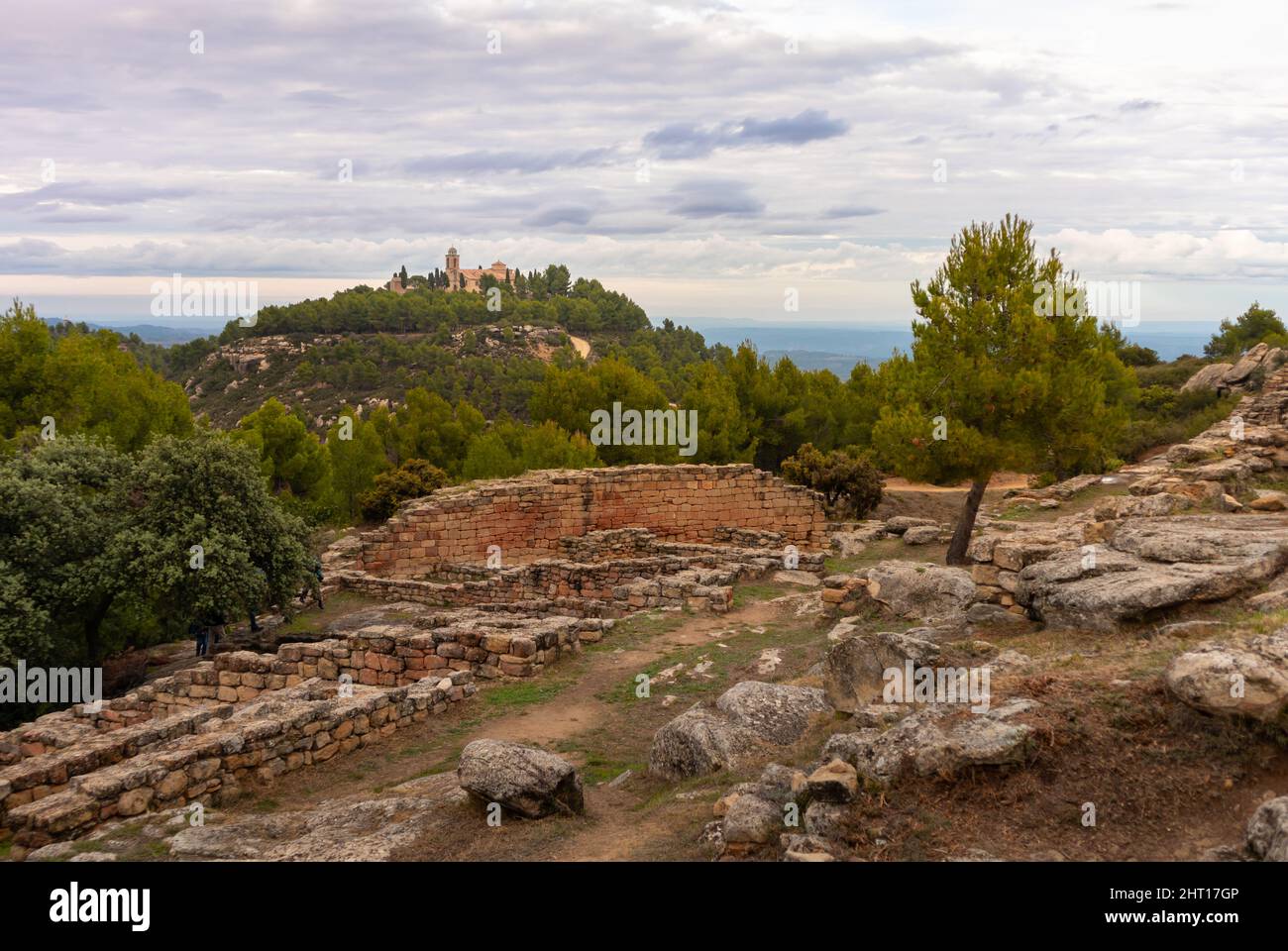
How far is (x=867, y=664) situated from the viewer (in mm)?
8617

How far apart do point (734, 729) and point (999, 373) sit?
400 inches

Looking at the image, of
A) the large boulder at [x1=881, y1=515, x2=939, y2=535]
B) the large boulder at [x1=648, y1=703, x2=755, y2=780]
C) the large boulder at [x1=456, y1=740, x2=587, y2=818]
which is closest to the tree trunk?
the large boulder at [x1=881, y1=515, x2=939, y2=535]

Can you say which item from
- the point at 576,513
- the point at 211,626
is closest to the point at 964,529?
the point at 576,513

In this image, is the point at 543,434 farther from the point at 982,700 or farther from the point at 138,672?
the point at 982,700

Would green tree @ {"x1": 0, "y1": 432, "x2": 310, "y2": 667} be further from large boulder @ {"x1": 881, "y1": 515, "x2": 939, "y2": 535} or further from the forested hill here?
the forested hill

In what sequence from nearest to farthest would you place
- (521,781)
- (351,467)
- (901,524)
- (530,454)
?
(521,781), (901,524), (530,454), (351,467)

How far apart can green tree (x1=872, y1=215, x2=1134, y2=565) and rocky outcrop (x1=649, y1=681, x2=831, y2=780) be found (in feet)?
27.1

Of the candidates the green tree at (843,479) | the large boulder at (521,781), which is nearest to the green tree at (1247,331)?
the green tree at (843,479)

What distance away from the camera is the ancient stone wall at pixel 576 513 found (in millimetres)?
20312

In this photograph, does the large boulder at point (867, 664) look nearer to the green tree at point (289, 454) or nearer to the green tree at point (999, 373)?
the green tree at point (999, 373)

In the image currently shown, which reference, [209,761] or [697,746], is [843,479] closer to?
[697,746]

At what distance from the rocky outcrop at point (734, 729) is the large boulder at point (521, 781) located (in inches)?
42.1

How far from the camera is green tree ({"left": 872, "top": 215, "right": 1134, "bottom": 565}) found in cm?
1616
